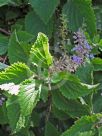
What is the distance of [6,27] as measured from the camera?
149cm

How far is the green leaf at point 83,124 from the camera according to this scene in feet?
3.55

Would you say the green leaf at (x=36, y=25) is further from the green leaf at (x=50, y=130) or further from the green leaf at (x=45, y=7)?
the green leaf at (x=50, y=130)

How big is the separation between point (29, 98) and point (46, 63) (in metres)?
0.10

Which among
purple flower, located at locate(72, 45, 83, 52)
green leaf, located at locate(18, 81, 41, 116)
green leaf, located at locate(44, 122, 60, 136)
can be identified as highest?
purple flower, located at locate(72, 45, 83, 52)

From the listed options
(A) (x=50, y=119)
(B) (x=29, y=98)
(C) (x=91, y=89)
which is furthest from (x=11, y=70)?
(A) (x=50, y=119)

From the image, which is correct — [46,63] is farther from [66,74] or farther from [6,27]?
[6,27]

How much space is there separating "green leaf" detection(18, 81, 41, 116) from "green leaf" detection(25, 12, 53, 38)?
358mm

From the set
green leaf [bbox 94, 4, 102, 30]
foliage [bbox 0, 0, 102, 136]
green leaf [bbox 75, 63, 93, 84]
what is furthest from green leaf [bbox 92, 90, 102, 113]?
green leaf [bbox 94, 4, 102, 30]

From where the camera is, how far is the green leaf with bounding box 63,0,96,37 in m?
1.30

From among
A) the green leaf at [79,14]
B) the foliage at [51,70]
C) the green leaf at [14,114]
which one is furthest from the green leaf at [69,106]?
the green leaf at [79,14]

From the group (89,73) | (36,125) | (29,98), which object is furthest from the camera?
(36,125)

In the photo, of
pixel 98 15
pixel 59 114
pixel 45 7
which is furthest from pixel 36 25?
pixel 59 114

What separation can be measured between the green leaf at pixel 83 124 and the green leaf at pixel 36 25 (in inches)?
14.8

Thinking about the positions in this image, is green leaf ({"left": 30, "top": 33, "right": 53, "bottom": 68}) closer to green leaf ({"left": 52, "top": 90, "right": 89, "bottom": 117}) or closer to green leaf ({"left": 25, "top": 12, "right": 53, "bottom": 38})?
green leaf ({"left": 52, "top": 90, "right": 89, "bottom": 117})
